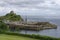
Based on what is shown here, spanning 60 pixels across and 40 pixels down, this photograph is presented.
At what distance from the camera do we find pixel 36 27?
34312mm

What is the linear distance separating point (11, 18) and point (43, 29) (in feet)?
21.2

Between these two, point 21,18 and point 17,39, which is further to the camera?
point 21,18

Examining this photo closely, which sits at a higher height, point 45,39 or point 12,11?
point 12,11

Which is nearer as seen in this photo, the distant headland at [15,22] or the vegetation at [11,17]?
the distant headland at [15,22]

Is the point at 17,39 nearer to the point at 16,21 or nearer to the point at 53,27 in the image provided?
the point at 16,21

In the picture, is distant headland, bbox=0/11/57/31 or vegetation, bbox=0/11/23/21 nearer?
distant headland, bbox=0/11/57/31

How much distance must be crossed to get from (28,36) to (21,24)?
2232cm

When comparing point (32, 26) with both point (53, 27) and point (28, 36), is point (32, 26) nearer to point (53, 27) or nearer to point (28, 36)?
point (53, 27)

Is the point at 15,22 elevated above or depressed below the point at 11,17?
below

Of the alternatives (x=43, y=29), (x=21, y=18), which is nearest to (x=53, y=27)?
(x=43, y=29)

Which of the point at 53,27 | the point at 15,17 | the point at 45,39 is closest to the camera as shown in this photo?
the point at 45,39

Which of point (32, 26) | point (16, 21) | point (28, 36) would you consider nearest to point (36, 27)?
point (32, 26)

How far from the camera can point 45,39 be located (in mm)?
10594

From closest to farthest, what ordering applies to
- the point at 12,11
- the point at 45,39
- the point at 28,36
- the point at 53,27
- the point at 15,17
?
the point at 45,39 < the point at 28,36 < the point at 12,11 < the point at 15,17 < the point at 53,27
